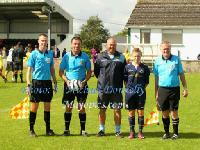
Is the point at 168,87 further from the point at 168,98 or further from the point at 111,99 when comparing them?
the point at 111,99

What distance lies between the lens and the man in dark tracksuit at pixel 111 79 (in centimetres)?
1103

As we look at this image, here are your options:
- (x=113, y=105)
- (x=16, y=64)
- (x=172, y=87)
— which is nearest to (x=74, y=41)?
(x=113, y=105)

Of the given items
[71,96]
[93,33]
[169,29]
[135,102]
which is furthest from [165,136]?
[93,33]

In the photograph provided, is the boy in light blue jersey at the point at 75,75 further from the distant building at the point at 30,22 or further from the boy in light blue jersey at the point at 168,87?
the distant building at the point at 30,22

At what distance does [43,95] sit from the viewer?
11156 mm

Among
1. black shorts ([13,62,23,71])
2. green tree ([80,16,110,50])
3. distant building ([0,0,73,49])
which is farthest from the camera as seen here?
green tree ([80,16,110,50])

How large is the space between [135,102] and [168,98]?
2.30 feet

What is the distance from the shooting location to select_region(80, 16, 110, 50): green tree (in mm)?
91438

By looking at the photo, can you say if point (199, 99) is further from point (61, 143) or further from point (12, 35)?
point (12, 35)

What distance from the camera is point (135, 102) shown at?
11.0m

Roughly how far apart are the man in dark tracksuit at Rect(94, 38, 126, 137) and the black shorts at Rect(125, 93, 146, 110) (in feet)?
0.58

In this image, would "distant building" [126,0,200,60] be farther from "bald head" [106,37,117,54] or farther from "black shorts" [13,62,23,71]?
"bald head" [106,37,117,54]

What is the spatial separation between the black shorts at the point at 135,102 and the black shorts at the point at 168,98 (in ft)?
1.23

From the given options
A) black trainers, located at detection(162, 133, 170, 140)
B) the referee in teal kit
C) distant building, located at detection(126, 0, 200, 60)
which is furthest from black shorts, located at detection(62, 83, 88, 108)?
distant building, located at detection(126, 0, 200, 60)
